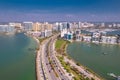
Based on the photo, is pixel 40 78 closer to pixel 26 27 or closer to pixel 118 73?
pixel 118 73

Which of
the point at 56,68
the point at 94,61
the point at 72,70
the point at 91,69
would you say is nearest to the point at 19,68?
the point at 56,68

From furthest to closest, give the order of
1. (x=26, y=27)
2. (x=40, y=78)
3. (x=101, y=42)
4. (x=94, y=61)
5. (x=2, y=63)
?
1. (x=26, y=27)
2. (x=101, y=42)
3. (x=94, y=61)
4. (x=2, y=63)
5. (x=40, y=78)

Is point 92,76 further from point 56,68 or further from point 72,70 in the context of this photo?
point 56,68

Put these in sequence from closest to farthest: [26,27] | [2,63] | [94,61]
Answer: [2,63]
[94,61]
[26,27]

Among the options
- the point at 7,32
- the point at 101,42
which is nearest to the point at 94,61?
the point at 101,42

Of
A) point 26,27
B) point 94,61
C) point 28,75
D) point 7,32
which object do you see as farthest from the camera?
point 26,27

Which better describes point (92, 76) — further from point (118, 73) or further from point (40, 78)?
point (40, 78)

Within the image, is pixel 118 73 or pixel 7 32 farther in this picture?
pixel 7 32

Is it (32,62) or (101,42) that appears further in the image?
(101,42)

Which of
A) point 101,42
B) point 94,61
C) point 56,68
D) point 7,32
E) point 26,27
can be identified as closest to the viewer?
point 56,68
